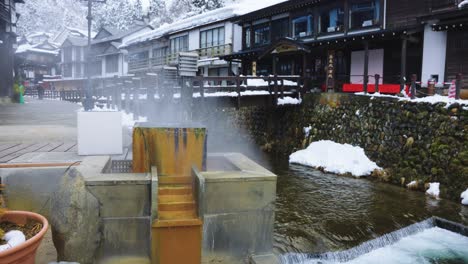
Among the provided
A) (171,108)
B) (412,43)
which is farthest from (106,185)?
(412,43)

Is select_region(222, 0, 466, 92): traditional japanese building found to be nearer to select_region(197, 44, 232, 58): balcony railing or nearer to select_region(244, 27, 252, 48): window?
select_region(244, 27, 252, 48): window

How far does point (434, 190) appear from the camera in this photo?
1300 centimetres

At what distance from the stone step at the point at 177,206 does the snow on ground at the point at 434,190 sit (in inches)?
389

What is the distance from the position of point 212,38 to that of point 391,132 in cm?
2187

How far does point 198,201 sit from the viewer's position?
6.40 m

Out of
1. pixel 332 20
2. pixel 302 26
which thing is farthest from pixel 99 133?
pixel 302 26

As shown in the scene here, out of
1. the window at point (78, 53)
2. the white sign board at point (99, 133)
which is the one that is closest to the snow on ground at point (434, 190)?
the white sign board at point (99, 133)

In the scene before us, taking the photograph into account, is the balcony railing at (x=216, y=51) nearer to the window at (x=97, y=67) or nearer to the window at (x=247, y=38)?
the window at (x=247, y=38)

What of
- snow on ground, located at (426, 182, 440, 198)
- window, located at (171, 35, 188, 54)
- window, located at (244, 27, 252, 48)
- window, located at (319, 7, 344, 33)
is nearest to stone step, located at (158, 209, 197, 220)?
snow on ground, located at (426, 182, 440, 198)

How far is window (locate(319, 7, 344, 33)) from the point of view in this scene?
75.4 feet

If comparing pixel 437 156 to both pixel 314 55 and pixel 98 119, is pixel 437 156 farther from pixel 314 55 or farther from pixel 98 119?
pixel 314 55

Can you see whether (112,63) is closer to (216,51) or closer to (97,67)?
(97,67)

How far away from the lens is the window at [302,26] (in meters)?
25.1

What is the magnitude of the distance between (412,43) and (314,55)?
7.00 meters
